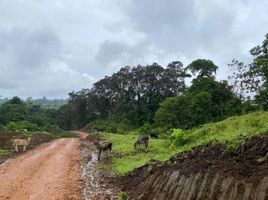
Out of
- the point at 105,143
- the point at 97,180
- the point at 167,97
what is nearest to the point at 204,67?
the point at 167,97

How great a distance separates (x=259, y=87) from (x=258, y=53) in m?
6.70

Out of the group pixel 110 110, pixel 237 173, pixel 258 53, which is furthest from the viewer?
pixel 110 110

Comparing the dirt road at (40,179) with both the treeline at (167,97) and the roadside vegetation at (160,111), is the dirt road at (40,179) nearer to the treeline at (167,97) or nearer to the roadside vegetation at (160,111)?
the roadside vegetation at (160,111)

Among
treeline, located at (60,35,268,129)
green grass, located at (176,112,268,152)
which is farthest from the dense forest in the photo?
green grass, located at (176,112,268,152)

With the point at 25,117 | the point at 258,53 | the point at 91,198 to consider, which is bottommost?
the point at 91,198

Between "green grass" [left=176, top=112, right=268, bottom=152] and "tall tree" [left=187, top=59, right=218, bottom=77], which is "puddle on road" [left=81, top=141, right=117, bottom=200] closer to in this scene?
"green grass" [left=176, top=112, right=268, bottom=152]

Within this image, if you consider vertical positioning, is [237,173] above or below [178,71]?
below

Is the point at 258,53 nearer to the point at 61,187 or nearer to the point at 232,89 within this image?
the point at 232,89

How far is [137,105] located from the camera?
93375mm

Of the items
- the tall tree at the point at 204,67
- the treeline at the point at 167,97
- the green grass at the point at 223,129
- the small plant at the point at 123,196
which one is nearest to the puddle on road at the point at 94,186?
the small plant at the point at 123,196

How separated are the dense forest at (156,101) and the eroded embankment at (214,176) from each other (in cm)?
2862

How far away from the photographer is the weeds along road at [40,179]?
15.9 meters

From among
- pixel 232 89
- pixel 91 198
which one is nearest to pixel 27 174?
pixel 91 198

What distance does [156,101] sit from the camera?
91.3 metres
